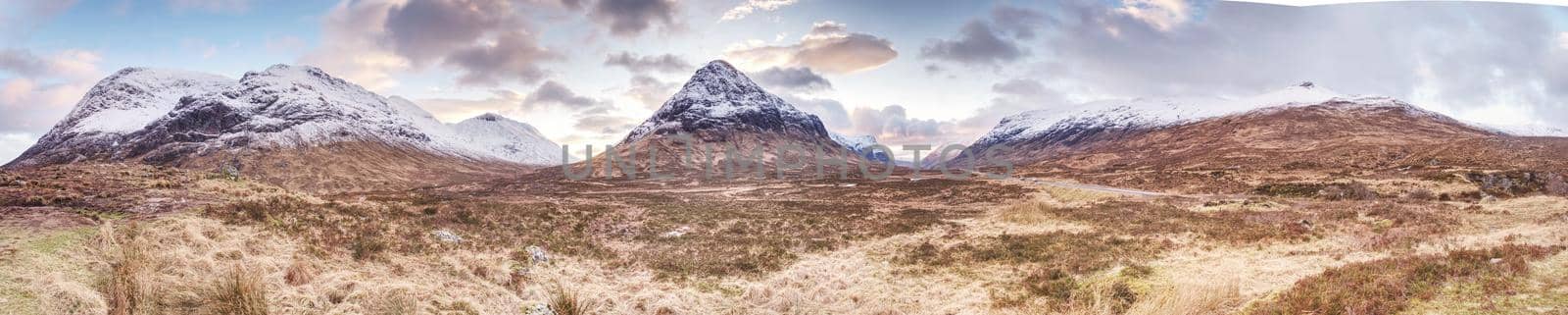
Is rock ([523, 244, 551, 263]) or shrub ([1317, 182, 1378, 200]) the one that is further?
shrub ([1317, 182, 1378, 200])

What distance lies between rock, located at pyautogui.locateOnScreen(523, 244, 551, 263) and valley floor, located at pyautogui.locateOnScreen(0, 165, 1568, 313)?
0.44 metres

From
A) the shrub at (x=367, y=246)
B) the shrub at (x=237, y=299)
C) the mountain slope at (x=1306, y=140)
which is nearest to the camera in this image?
the shrub at (x=237, y=299)

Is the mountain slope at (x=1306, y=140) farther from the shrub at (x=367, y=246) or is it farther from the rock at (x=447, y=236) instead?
the shrub at (x=367, y=246)

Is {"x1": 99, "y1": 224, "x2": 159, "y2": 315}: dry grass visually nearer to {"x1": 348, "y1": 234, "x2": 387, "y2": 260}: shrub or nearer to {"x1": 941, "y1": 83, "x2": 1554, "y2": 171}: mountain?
{"x1": 348, "y1": 234, "x2": 387, "y2": 260}: shrub

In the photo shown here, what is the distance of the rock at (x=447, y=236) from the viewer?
17.6 m

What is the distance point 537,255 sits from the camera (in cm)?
1728

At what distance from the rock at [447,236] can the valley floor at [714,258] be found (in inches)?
6.7

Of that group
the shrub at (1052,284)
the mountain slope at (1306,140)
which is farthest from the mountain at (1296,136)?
the shrub at (1052,284)

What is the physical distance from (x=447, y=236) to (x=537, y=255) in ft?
11.6

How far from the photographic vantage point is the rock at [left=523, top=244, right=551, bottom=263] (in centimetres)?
1703

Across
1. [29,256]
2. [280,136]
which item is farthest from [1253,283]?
[280,136]

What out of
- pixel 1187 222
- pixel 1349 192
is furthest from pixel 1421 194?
pixel 1187 222

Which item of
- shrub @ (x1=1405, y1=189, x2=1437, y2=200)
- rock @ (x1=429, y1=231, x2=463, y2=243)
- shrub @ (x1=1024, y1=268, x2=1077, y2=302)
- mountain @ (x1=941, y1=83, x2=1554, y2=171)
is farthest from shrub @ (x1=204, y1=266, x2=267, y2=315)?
mountain @ (x1=941, y1=83, x2=1554, y2=171)

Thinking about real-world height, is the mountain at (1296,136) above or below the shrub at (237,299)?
above
